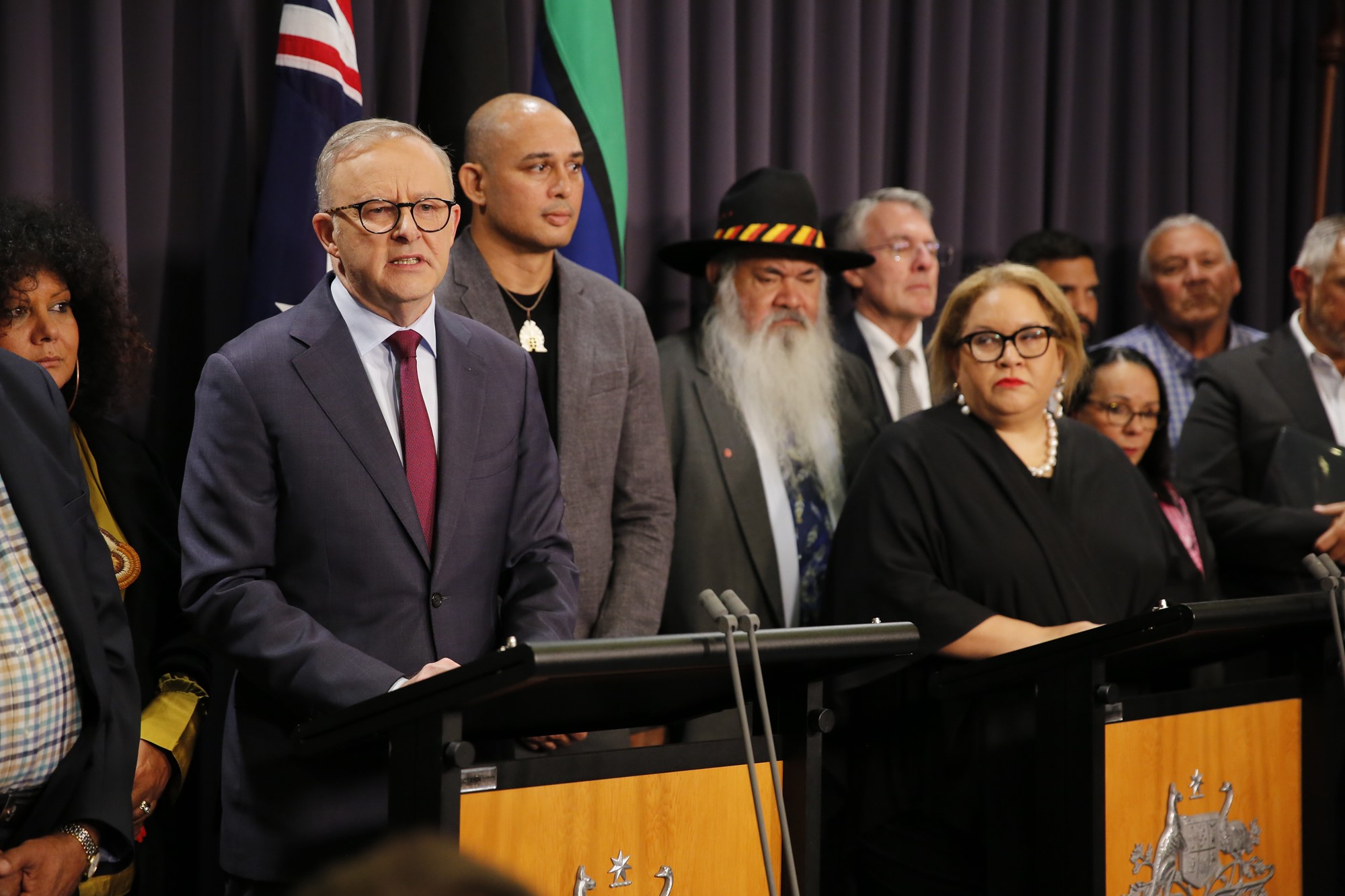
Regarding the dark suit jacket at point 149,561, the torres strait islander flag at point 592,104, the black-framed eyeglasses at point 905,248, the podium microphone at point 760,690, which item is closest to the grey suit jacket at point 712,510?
the torres strait islander flag at point 592,104

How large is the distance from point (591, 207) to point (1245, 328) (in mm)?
2546

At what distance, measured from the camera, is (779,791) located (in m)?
1.73

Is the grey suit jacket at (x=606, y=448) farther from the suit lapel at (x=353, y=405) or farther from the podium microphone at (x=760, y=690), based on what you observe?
the podium microphone at (x=760, y=690)

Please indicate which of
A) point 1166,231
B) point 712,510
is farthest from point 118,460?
point 1166,231

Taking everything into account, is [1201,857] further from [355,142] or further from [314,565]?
[355,142]

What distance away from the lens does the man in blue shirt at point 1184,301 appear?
14.6 ft

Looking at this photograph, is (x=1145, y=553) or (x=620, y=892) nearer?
(x=620, y=892)

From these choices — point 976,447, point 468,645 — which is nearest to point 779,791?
point 468,645

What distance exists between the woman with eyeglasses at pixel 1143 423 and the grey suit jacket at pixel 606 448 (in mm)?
1217

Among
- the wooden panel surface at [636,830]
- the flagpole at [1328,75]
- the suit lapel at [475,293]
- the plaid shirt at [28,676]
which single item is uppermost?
the flagpole at [1328,75]

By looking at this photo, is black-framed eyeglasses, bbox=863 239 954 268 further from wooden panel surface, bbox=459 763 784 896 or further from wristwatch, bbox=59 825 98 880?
wristwatch, bbox=59 825 98 880

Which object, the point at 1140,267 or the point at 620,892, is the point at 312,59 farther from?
the point at 1140,267

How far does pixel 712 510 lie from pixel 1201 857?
4.55 ft

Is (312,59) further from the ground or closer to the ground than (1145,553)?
further from the ground
